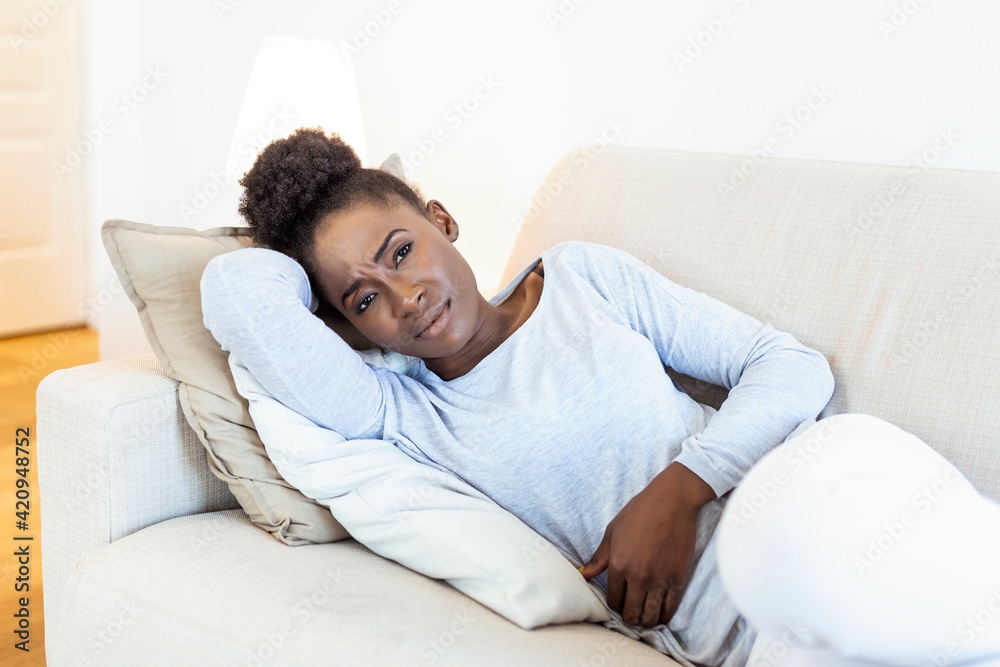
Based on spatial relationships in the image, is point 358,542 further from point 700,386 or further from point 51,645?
point 700,386

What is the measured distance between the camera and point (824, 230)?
47.7 inches

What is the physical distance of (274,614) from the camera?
2.90ft

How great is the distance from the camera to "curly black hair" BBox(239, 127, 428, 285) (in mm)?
1163

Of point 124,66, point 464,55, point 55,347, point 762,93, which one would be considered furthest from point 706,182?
point 55,347

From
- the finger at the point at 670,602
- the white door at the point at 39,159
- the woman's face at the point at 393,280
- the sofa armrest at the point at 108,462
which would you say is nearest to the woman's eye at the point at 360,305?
the woman's face at the point at 393,280

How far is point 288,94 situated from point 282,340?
3.36ft

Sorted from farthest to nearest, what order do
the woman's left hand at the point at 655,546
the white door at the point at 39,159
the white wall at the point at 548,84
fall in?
1. the white door at the point at 39,159
2. the white wall at the point at 548,84
3. the woman's left hand at the point at 655,546

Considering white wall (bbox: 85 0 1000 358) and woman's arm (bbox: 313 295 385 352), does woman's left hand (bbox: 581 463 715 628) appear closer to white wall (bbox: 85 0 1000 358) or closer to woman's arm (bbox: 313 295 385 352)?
woman's arm (bbox: 313 295 385 352)

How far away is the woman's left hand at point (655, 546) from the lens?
95cm

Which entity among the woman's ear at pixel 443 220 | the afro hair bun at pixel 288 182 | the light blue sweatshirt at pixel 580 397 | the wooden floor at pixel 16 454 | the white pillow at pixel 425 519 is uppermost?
the afro hair bun at pixel 288 182

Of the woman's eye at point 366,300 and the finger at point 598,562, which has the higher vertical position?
the woman's eye at point 366,300

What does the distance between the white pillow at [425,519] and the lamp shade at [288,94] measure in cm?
95

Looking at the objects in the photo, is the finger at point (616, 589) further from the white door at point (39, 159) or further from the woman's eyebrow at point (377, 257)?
the white door at point (39, 159)

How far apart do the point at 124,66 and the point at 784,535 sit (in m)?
2.94
